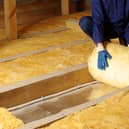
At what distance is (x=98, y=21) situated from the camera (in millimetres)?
2215

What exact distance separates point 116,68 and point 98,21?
1.06 ft

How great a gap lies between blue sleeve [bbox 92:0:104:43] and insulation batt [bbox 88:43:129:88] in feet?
0.33

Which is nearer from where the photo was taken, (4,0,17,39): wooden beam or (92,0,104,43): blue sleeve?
(92,0,104,43): blue sleeve

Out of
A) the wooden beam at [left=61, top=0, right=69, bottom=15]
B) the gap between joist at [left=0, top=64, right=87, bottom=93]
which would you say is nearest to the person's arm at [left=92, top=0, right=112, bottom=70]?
the gap between joist at [left=0, top=64, right=87, bottom=93]

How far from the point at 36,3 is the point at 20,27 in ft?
2.73

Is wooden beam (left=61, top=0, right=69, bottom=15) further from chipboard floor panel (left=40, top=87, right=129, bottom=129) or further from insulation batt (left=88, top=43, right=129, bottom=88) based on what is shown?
chipboard floor panel (left=40, top=87, right=129, bottom=129)

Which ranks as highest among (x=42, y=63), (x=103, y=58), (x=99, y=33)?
(x=99, y=33)

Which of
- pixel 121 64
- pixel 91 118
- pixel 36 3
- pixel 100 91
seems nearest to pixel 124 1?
pixel 121 64

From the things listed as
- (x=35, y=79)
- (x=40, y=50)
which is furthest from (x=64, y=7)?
(x=35, y=79)

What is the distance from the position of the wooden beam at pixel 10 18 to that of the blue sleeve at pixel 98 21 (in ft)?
3.28

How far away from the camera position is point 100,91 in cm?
237

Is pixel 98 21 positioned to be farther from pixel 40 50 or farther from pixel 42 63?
pixel 40 50

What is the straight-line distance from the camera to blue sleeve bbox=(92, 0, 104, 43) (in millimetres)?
2188

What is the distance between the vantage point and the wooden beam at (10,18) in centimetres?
296
